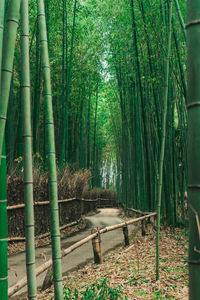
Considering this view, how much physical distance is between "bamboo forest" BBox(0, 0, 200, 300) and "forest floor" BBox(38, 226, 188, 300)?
0.04ft

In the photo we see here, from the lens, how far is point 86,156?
1084 centimetres

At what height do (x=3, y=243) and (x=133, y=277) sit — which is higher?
(x=3, y=243)

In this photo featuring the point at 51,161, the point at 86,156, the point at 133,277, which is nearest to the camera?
the point at 51,161

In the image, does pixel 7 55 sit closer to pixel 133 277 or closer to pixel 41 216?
pixel 133 277

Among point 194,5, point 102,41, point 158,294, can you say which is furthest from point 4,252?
point 102,41

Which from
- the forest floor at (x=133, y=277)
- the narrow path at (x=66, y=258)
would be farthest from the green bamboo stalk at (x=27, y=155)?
the narrow path at (x=66, y=258)

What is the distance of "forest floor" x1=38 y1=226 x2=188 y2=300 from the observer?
7.86ft

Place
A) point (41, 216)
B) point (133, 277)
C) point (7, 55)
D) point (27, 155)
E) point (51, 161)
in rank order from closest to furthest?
point (7, 55), point (27, 155), point (51, 161), point (133, 277), point (41, 216)

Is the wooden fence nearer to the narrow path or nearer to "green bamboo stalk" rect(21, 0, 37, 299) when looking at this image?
the narrow path

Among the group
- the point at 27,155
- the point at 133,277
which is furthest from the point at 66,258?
the point at 27,155

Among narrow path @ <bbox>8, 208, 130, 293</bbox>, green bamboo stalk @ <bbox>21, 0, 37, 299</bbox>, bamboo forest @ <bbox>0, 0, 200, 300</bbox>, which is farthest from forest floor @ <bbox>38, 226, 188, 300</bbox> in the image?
green bamboo stalk @ <bbox>21, 0, 37, 299</bbox>

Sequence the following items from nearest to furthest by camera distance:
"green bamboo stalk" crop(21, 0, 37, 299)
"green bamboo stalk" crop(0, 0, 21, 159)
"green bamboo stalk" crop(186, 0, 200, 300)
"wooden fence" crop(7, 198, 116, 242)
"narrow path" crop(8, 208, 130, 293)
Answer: "green bamboo stalk" crop(186, 0, 200, 300) < "green bamboo stalk" crop(0, 0, 21, 159) < "green bamboo stalk" crop(21, 0, 37, 299) < "narrow path" crop(8, 208, 130, 293) < "wooden fence" crop(7, 198, 116, 242)

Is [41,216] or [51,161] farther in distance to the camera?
[41,216]

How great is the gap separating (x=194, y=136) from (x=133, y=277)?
238cm
